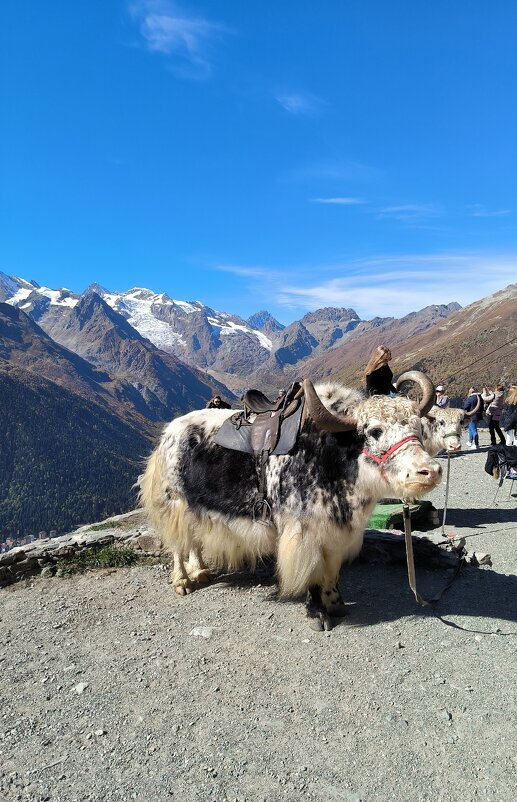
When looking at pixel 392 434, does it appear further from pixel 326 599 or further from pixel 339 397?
pixel 326 599

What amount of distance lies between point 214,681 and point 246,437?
2491mm

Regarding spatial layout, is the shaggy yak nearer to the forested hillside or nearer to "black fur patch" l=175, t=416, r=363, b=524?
"black fur patch" l=175, t=416, r=363, b=524

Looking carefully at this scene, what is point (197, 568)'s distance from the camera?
6734mm

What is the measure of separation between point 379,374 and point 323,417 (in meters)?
2.39

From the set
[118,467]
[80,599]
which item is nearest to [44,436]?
[118,467]

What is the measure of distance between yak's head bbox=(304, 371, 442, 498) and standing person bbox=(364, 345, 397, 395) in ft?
5.41

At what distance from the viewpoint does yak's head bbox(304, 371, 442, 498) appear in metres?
4.32

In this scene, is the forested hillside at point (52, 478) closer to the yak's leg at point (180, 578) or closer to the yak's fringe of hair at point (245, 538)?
the yak's leg at point (180, 578)

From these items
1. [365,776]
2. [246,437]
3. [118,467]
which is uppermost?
[246,437]

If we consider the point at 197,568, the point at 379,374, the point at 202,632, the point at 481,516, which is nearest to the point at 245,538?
the point at 202,632

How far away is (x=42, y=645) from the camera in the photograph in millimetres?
5160

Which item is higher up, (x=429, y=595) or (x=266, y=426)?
(x=266, y=426)

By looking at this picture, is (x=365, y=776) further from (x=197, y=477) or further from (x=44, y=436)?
(x=44, y=436)

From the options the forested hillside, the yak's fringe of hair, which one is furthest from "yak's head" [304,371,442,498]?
the forested hillside
